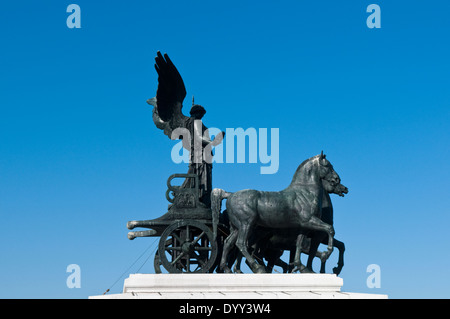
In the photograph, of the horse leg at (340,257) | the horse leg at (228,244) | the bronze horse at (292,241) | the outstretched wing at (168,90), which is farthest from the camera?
the outstretched wing at (168,90)

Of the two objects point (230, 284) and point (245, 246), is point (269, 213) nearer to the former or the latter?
point (245, 246)

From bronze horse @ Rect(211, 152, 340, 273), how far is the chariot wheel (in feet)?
1.41

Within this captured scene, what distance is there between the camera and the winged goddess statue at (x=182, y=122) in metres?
19.0

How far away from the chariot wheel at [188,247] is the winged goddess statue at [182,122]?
85 centimetres

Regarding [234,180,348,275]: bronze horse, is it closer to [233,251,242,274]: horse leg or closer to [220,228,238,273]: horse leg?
[233,251,242,274]: horse leg

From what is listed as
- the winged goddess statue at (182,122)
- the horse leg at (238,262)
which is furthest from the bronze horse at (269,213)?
the winged goddess statue at (182,122)

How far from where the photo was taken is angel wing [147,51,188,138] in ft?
63.4

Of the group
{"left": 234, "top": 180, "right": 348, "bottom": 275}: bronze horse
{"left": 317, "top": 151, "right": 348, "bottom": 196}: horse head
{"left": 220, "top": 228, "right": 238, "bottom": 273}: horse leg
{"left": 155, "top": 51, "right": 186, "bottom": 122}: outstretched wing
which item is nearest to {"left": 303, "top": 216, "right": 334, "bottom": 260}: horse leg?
{"left": 234, "top": 180, "right": 348, "bottom": 275}: bronze horse

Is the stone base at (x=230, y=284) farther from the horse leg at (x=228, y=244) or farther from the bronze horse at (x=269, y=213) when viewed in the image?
the horse leg at (x=228, y=244)

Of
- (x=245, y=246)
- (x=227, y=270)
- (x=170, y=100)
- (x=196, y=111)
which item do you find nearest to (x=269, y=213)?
(x=245, y=246)

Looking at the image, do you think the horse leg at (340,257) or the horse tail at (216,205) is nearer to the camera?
the horse tail at (216,205)

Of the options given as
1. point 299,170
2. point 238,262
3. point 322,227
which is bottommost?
point 238,262

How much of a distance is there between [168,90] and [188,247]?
4.06 metres

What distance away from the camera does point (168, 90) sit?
19562 mm
